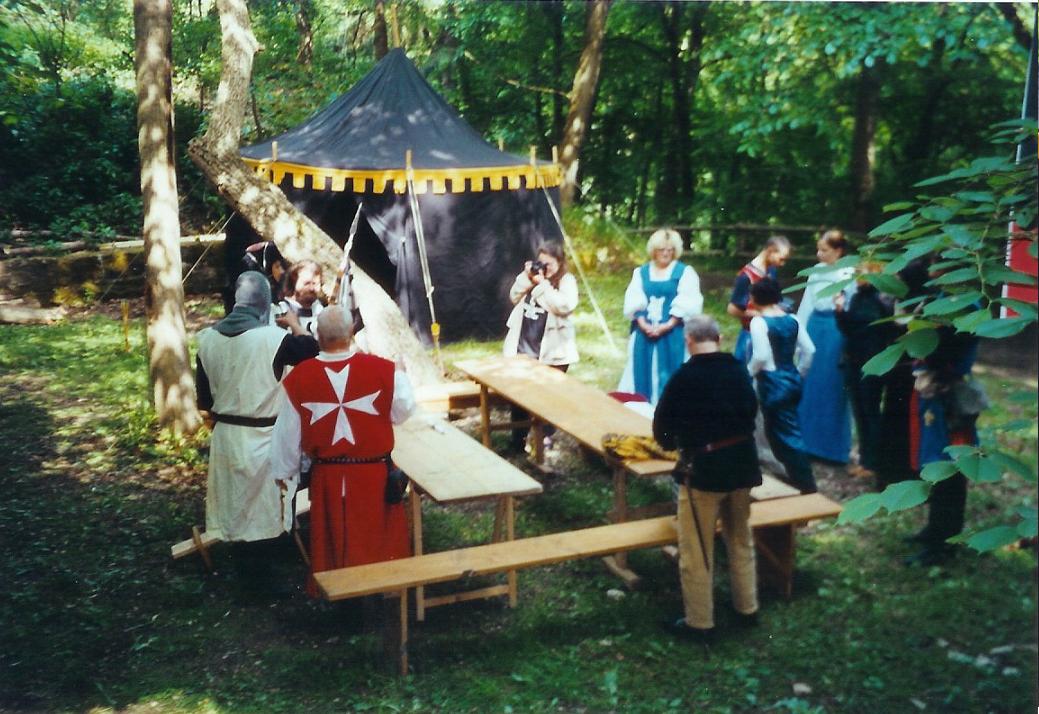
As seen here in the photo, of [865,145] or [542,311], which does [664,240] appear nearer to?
[542,311]

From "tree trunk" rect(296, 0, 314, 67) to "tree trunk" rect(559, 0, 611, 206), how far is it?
90 centimetres

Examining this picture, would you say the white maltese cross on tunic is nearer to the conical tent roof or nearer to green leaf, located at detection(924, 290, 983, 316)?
the conical tent roof

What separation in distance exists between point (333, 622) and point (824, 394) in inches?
90.2

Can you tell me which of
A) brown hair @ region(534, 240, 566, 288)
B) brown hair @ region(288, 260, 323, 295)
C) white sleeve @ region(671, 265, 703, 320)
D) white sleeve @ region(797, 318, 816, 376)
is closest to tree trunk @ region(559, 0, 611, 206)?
brown hair @ region(534, 240, 566, 288)

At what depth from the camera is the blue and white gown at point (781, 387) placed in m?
3.40

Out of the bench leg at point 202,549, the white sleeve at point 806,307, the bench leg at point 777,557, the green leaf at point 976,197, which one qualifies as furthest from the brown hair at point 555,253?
the green leaf at point 976,197

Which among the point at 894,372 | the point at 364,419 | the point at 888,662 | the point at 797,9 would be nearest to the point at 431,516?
the point at 364,419

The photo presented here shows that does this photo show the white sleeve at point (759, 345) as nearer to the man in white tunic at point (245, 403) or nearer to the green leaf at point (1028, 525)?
the man in white tunic at point (245, 403)

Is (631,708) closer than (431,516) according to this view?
Yes

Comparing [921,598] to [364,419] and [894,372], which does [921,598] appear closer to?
[894,372]

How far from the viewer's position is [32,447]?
9.58 ft

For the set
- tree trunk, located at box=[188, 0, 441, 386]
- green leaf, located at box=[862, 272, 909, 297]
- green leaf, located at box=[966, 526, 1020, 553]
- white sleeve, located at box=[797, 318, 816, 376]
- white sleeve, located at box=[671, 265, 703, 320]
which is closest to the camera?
green leaf, located at box=[966, 526, 1020, 553]

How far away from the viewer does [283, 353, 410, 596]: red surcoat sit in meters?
2.68

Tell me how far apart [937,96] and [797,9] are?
21.4 inches
